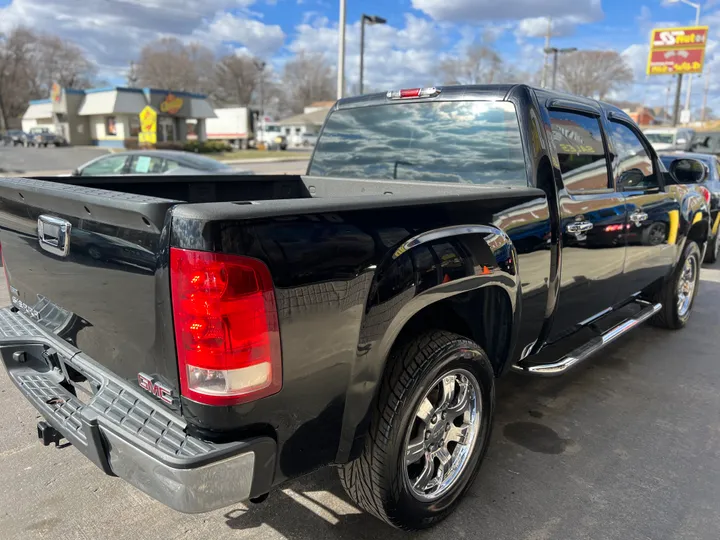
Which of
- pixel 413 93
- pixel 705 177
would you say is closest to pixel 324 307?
pixel 413 93

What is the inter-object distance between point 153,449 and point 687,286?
552 cm

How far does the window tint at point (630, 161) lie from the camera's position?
3969mm

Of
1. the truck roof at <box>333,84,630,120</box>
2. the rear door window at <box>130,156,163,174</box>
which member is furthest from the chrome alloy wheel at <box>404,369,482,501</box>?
the rear door window at <box>130,156,163,174</box>

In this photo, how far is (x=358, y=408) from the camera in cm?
211

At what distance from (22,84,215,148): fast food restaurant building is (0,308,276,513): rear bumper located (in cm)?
4931

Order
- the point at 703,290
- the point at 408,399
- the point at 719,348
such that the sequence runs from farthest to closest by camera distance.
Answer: the point at 703,290 < the point at 719,348 < the point at 408,399

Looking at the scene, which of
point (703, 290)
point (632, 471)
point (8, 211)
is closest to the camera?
point (8, 211)

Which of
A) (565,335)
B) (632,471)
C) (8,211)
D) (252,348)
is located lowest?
(632,471)

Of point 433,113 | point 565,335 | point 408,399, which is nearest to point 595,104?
point 433,113

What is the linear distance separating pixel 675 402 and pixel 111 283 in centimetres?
375

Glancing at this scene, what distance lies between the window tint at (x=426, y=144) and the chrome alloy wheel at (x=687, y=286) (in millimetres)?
3124

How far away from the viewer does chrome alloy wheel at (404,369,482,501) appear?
2.49 m

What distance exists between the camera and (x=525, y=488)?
2906 millimetres

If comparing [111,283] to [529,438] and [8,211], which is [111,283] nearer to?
[8,211]
